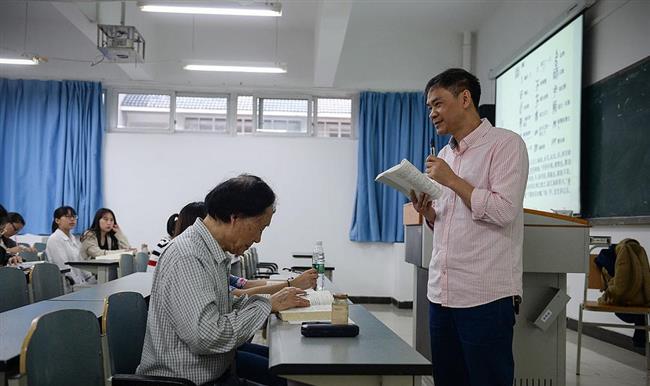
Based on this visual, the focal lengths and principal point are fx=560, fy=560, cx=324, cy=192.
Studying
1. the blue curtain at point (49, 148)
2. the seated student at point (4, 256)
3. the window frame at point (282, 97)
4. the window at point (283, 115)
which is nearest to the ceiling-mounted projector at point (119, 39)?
the seated student at point (4, 256)

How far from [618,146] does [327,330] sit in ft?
12.4

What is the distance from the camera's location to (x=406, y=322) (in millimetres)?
6367

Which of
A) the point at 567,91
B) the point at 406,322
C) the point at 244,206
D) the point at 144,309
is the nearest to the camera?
the point at 244,206

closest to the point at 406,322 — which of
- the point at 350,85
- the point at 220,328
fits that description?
the point at 350,85

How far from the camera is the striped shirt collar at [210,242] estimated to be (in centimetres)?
166

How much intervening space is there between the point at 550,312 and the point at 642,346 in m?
2.49

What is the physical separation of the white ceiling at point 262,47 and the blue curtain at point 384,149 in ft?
1.05

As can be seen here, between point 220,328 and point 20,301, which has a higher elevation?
point 220,328

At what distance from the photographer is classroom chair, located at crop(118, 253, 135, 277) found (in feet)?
16.0

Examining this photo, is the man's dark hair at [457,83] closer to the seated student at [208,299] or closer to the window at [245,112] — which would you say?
the seated student at [208,299]

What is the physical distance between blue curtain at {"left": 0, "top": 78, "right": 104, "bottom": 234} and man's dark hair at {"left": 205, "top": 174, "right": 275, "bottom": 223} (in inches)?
261

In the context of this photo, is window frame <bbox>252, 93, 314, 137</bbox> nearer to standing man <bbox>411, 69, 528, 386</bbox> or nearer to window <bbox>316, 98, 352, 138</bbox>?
window <bbox>316, 98, 352, 138</bbox>

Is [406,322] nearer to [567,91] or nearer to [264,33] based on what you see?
[567,91]

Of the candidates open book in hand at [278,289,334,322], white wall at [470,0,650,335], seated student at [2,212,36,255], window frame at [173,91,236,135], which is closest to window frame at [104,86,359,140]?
window frame at [173,91,236,135]
